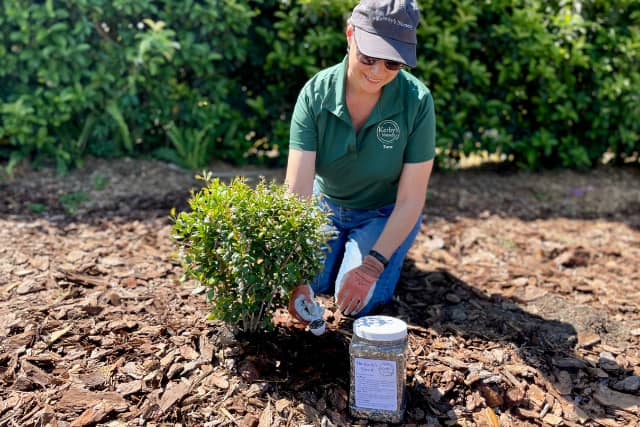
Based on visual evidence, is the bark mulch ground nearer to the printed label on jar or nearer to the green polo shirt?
the printed label on jar

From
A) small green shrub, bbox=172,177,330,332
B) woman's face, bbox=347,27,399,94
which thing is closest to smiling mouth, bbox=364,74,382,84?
woman's face, bbox=347,27,399,94

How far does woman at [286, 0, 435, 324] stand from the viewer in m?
2.75

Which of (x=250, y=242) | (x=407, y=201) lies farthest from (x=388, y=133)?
(x=250, y=242)

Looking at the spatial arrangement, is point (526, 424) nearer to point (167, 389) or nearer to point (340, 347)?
point (340, 347)

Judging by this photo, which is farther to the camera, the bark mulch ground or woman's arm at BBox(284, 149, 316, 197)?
woman's arm at BBox(284, 149, 316, 197)

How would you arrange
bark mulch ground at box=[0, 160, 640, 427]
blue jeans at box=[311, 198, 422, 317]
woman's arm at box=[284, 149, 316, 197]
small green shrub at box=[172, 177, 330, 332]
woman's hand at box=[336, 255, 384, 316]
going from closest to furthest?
small green shrub at box=[172, 177, 330, 332] → bark mulch ground at box=[0, 160, 640, 427] → woman's hand at box=[336, 255, 384, 316] → woman's arm at box=[284, 149, 316, 197] → blue jeans at box=[311, 198, 422, 317]

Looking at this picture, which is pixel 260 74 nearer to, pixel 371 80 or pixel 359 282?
pixel 371 80

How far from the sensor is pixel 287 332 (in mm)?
3031

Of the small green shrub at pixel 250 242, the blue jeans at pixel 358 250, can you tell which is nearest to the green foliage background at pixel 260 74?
the blue jeans at pixel 358 250

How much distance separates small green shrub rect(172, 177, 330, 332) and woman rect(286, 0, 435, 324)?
293 millimetres

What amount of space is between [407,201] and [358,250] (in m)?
0.46

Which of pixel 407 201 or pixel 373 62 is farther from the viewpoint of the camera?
pixel 407 201

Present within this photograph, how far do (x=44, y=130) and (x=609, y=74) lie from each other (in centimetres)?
476

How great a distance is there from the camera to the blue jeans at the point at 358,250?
343cm
